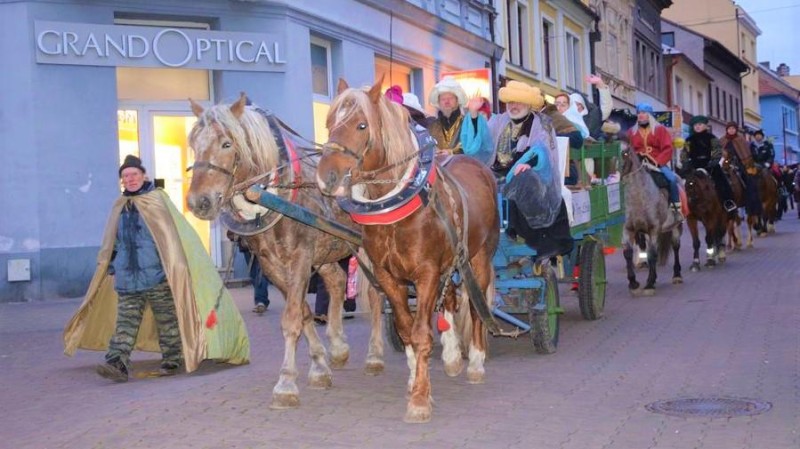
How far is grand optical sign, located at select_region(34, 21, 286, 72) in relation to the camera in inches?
621

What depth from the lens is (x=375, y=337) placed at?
8.79 metres

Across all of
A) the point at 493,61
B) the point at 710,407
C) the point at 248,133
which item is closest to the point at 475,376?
the point at 710,407

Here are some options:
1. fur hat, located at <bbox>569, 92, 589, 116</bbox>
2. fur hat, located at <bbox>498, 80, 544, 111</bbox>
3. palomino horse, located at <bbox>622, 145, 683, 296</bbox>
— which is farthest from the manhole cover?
palomino horse, located at <bbox>622, 145, 683, 296</bbox>

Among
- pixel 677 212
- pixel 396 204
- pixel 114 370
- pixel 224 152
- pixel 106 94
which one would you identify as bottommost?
pixel 114 370

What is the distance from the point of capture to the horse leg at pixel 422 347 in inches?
269

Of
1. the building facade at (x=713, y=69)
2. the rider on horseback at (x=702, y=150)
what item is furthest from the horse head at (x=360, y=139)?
the building facade at (x=713, y=69)

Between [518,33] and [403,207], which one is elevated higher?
[518,33]

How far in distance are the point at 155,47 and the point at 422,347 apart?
10.6 m

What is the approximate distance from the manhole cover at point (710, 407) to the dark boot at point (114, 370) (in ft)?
13.4

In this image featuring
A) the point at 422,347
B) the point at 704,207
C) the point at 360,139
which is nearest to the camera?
the point at 360,139

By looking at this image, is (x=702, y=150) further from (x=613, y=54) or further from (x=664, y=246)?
(x=613, y=54)

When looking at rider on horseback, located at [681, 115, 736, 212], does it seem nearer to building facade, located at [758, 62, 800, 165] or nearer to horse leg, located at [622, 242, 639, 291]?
horse leg, located at [622, 242, 639, 291]

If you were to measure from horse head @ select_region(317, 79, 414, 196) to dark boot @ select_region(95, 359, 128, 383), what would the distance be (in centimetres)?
310

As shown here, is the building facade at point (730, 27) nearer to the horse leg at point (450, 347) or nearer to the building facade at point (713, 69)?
the building facade at point (713, 69)
